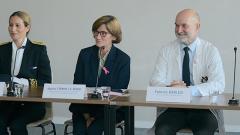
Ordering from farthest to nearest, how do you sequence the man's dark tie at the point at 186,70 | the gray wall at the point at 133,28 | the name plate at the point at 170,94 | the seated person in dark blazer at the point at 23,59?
the gray wall at the point at 133,28 < the seated person in dark blazer at the point at 23,59 < the man's dark tie at the point at 186,70 < the name plate at the point at 170,94

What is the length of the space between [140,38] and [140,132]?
1.08m

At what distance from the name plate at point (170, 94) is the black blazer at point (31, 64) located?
121cm

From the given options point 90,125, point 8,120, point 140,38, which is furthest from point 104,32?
point 140,38

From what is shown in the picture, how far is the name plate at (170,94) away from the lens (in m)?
2.82

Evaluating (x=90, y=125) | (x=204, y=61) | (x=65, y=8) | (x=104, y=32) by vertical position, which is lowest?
(x=90, y=125)

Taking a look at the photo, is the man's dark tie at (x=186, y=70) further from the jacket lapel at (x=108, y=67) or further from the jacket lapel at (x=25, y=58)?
the jacket lapel at (x=25, y=58)

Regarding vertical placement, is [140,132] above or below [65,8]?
below

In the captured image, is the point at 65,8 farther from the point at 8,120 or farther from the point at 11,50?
the point at 8,120

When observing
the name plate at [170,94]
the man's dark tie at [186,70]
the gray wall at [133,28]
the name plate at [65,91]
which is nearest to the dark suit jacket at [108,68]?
the man's dark tie at [186,70]

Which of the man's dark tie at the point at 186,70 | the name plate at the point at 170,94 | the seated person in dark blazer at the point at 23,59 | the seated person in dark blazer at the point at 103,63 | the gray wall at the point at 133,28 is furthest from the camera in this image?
the gray wall at the point at 133,28

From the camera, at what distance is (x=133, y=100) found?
9.45 ft

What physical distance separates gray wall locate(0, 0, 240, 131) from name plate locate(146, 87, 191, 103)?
2.32 m

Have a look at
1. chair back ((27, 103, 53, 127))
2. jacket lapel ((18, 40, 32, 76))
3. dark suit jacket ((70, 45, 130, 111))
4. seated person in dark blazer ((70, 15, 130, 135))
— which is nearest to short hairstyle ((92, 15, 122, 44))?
seated person in dark blazer ((70, 15, 130, 135))

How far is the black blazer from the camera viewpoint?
3.74 meters
